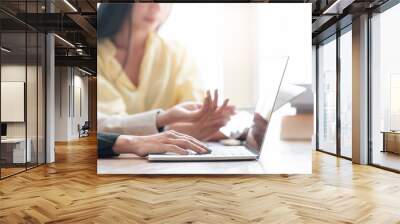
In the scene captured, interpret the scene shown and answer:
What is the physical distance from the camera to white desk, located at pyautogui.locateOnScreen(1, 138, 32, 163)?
5961mm

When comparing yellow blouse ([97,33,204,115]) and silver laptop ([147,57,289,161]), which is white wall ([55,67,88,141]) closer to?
yellow blouse ([97,33,204,115])

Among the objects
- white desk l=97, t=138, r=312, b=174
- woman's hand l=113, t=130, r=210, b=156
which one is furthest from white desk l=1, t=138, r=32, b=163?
woman's hand l=113, t=130, r=210, b=156

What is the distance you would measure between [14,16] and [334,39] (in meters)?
6.99

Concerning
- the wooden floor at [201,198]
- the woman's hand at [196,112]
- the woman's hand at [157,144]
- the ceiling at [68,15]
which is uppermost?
the ceiling at [68,15]

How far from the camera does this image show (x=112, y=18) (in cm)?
592

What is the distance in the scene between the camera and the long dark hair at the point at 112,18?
19.4 ft

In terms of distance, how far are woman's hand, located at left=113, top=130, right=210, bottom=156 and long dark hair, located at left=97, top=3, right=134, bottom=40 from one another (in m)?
1.63

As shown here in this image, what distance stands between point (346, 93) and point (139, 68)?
16.5 ft

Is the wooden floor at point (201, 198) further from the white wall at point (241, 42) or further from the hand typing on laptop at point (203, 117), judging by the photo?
the white wall at point (241, 42)

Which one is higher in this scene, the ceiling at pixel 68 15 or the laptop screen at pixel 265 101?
the ceiling at pixel 68 15

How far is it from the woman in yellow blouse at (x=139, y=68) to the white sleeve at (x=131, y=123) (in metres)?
0.02

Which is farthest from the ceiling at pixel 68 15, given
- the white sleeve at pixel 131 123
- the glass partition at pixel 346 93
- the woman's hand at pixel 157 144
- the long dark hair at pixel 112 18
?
the woman's hand at pixel 157 144

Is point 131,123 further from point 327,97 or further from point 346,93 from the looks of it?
point 327,97

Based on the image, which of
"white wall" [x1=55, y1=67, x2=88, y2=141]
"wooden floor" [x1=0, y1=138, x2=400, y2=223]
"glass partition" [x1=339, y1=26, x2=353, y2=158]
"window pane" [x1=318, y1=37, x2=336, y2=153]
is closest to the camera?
"wooden floor" [x1=0, y1=138, x2=400, y2=223]
